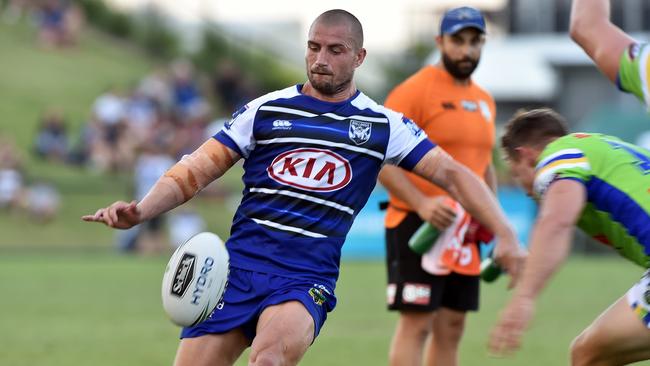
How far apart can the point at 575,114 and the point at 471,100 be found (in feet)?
74.6

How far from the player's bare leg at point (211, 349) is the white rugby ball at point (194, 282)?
15cm

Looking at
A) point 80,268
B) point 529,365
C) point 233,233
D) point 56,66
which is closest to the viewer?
point 233,233

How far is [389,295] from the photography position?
315 inches

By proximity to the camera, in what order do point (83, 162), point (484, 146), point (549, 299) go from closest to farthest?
point (484, 146) < point (549, 299) < point (83, 162)

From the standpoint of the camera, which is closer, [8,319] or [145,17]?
[8,319]

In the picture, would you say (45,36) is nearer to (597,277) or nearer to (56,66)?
(56,66)

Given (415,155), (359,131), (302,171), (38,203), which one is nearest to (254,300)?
(302,171)

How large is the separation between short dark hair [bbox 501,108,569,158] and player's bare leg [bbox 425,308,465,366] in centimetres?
232

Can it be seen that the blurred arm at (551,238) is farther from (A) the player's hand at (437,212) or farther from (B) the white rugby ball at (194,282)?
(A) the player's hand at (437,212)

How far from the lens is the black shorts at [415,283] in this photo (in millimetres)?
7871

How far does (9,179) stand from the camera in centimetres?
2542

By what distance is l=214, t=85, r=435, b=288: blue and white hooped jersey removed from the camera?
5.97m

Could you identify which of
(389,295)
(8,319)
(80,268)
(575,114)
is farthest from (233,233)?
(575,114)

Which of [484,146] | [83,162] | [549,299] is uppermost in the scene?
[484,146]
